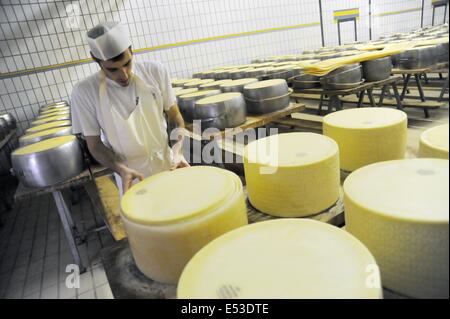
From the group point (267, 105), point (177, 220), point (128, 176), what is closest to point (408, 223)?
point (177, 220)

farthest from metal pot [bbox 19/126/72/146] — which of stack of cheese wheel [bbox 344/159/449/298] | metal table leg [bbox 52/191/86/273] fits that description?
stack of cheese wheel [bbox 344/159/449/298]

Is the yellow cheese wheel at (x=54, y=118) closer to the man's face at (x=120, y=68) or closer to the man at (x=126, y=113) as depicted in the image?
the man at (x=126, y=113)

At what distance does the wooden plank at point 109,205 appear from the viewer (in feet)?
5.53

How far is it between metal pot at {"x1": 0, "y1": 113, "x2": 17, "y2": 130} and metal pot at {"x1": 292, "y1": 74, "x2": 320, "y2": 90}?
427 centimetres

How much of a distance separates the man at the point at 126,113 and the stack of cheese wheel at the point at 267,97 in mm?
822

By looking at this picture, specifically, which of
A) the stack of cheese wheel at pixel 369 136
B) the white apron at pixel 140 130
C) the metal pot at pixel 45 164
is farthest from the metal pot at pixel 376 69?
the metal pot at pixel 45 164

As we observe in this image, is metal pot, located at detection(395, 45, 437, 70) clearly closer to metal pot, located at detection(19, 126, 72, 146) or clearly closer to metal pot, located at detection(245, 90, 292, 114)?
metal pot, located at detection(245, 90, 292, 114)

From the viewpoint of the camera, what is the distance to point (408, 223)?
64 centimetres

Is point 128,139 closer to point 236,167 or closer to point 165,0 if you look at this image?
point 236,167

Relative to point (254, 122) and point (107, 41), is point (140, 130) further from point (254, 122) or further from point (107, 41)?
point (254, 122)

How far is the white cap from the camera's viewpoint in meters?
1.39

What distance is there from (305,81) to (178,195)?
2952 mm
